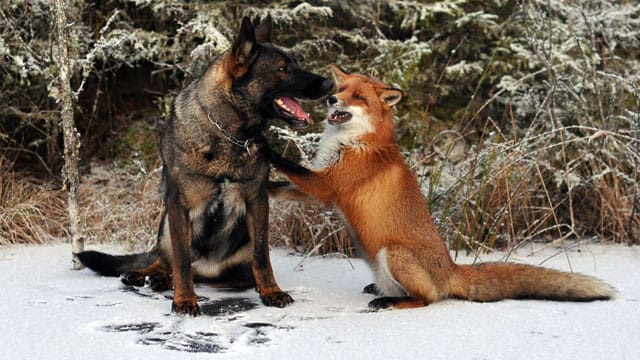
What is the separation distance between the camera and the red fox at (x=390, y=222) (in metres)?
4.20

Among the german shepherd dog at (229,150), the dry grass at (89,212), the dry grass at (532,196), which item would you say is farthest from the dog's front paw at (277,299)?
the dry grass at (89,212)

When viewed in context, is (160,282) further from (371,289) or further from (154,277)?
(371,289)

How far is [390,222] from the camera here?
4285 mm

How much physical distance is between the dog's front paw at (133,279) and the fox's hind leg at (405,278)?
64.0 inches

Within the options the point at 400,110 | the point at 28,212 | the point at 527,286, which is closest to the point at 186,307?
the point at 527,286

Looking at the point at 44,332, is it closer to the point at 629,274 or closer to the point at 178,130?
the point at 178,130

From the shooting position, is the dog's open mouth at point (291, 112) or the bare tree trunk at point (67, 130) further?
the bare tree trunk at point (67, 130)

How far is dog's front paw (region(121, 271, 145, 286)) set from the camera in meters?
4.72

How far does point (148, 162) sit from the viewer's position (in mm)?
7879

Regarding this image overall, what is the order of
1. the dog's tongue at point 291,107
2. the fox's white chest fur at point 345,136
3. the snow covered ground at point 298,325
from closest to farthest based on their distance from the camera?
the snow covered ground at point 298,325
the dog's tongue at point 291,107
the fox's white chest fur at point 345,136

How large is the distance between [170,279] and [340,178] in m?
1.37

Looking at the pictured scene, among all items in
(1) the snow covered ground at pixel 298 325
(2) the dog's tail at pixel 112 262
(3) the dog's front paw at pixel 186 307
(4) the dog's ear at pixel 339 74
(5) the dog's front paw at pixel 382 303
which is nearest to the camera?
(1) the snow covered ground at pixel 298 325

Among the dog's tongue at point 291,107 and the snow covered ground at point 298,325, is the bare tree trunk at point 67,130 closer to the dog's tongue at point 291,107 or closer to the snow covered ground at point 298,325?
the snow covered ground at point 298,325

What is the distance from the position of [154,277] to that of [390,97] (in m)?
2.00
